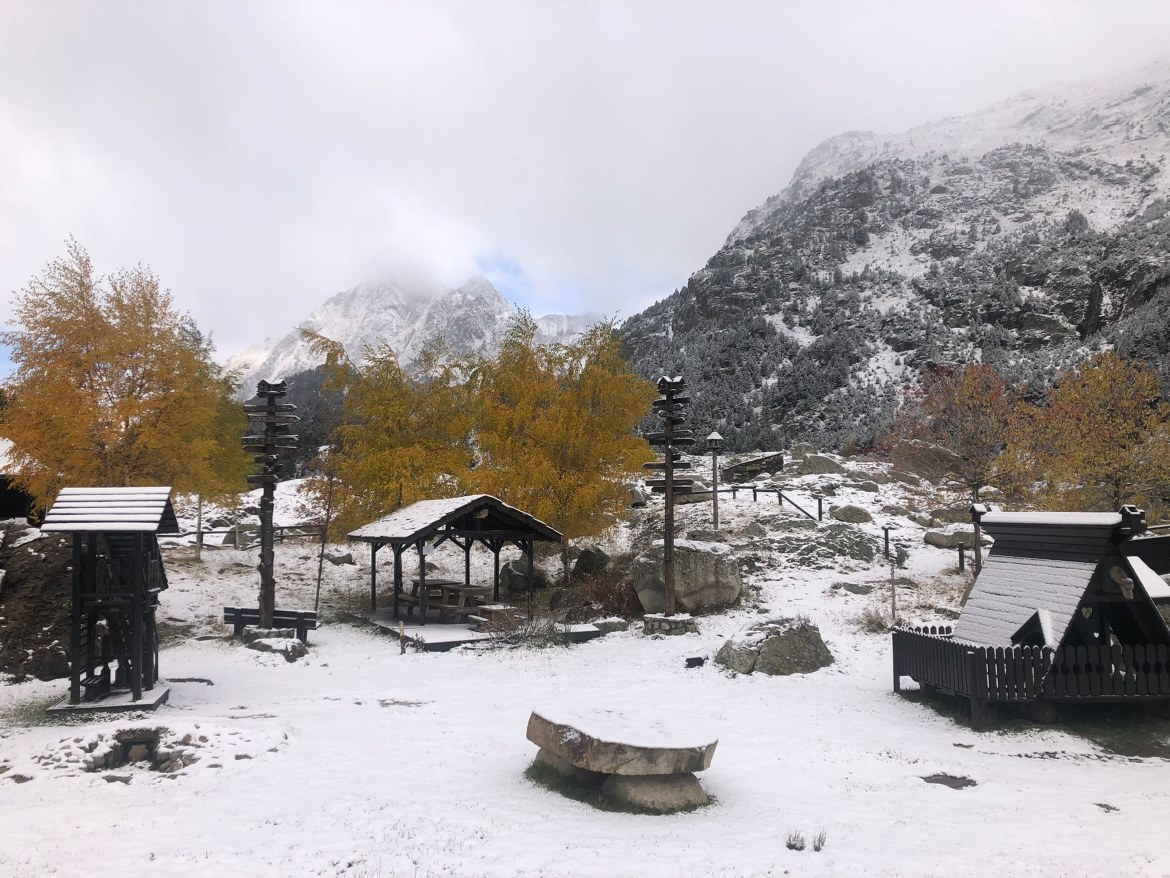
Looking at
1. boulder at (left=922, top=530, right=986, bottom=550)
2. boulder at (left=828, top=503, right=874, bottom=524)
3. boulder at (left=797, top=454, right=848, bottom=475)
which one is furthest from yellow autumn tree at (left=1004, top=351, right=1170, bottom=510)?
boulder at (left=797, top=454, right=848, bottom=475)

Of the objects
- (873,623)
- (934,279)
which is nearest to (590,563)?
(873,623)

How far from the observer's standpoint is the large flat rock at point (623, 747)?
833 cm

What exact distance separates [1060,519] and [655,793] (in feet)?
28.2

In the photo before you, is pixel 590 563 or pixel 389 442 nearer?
pixel 389 442

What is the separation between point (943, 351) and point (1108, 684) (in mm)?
56604

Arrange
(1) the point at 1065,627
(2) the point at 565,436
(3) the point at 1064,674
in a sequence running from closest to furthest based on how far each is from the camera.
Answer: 1. (1) the point at 1065,627
2. (3) the point at 1064,674
3. (2) the point at 565,436

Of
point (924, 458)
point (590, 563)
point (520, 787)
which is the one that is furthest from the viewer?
point (590, 563)

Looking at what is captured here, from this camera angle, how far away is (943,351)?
62.1 metres

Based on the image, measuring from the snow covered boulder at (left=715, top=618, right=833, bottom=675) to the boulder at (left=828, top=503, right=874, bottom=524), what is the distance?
14039 millimetres

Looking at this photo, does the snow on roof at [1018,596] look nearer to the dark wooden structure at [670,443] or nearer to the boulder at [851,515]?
the dark wooden structure at [670,443]

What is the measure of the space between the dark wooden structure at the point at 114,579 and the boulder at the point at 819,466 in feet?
107

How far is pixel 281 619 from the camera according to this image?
1909 centimetres

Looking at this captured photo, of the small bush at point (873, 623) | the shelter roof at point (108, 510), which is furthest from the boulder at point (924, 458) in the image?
the shelter roof at point (108, 510)

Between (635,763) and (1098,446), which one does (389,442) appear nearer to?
(635,763)
